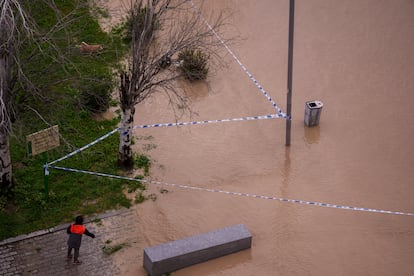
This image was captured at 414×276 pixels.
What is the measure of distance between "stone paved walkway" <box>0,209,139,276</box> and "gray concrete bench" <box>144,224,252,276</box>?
769 millimetres

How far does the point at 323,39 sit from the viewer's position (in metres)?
18.1

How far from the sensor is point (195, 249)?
1137 centimetres

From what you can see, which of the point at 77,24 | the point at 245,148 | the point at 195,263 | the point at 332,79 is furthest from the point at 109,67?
the point at 195,263

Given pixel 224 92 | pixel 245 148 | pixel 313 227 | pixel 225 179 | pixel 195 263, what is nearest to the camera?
pixel 195 263

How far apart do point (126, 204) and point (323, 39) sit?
802 cm

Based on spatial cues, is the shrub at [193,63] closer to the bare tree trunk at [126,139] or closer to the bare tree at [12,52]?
the bare tree trunk at [126,139]

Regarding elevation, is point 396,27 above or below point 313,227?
above

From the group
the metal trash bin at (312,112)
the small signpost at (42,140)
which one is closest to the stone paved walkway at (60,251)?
the small signpost at (42,140)

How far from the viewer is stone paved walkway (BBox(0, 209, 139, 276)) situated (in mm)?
11320

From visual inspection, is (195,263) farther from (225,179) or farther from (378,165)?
(378,165)

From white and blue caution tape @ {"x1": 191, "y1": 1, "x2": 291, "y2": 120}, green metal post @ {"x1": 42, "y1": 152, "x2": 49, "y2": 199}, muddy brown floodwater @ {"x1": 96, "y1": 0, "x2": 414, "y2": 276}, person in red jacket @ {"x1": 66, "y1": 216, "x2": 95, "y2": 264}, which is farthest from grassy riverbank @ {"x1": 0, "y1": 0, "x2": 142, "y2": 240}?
white and blue caution tape @ {"x1": 191, "y1": 1, "x2": 291, "y2": 120}

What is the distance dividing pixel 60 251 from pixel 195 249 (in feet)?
7.63

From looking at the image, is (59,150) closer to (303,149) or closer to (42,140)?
(42,140)

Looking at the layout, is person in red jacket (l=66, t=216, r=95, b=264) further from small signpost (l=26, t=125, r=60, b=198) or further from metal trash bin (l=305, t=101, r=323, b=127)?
metal trash bin (l=305, t=101, r=323, b=127)
